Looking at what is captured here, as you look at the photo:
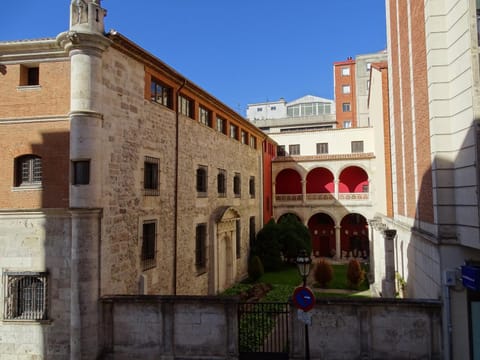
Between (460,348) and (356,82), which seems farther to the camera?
(356,82)

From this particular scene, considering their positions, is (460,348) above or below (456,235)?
below

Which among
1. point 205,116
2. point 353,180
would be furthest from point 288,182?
point 205,116

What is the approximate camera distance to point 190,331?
991 centimetres

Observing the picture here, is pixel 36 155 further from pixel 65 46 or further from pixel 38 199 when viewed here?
pixel 65 46

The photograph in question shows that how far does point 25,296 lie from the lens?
10555 mm

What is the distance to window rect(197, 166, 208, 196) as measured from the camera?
1762 centimetres

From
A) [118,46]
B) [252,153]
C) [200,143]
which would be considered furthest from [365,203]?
[118,46]

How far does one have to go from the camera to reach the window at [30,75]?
1105 cm

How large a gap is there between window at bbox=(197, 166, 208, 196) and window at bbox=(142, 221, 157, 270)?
4434 mm

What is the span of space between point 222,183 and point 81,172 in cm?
1104

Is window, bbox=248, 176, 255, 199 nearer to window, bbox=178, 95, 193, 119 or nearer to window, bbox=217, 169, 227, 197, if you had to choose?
window, bbox=217, 169, 227, 197

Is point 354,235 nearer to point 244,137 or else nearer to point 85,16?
point 244,137

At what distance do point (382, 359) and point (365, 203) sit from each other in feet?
77.5

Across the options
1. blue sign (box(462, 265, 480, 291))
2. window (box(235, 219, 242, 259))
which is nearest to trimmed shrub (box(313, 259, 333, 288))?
window (box(235, 219, 242, 259))
